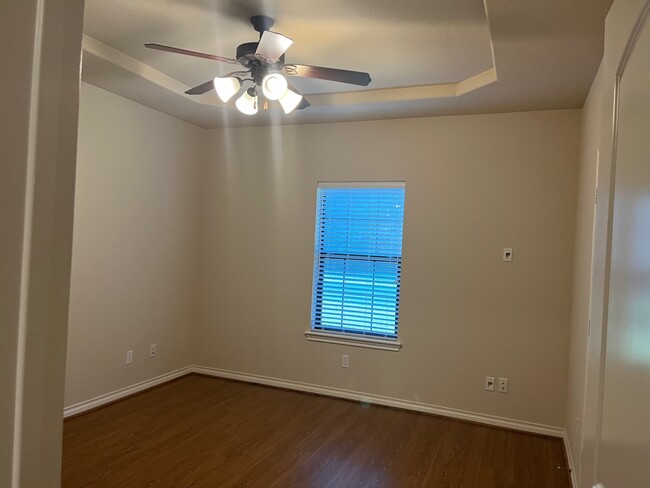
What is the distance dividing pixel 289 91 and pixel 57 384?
2.50 meters

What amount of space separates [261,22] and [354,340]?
2.81m

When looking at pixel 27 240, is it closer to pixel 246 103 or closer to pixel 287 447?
pixel 246 103

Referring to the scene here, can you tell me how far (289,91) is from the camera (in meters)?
2.87

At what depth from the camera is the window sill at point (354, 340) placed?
4.29 m

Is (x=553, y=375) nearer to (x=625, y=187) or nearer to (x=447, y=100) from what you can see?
(x=447, y=100)

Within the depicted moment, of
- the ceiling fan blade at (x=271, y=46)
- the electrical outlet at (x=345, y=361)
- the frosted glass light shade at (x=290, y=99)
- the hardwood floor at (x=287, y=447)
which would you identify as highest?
the ceiling fan blade at (x=271, y=46)

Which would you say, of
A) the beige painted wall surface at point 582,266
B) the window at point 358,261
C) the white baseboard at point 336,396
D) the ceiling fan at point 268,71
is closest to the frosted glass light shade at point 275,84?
the ceiling fan at point 268,71

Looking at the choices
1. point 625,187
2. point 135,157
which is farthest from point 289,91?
point 625,187

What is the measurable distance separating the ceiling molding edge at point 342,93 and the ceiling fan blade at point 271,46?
4.14ft

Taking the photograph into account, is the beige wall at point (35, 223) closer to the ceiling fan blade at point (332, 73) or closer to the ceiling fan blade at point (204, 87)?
the ceiling fan blade at point (332, 73)

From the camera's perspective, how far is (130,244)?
13.8ft

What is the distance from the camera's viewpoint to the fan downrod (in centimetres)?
266

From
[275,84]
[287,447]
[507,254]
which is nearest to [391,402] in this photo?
[287,447]

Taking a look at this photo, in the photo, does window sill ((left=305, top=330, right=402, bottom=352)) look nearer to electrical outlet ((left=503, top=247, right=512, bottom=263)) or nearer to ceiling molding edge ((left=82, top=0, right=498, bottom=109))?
electrical outlet ((left=503, top=247, right=512, bottom=263))
